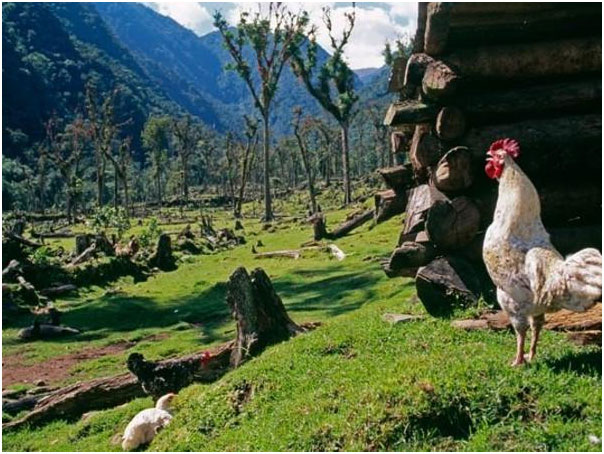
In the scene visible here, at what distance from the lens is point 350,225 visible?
110ft

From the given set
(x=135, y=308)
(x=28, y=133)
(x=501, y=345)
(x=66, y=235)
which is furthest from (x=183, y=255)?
(x=28, y=133)

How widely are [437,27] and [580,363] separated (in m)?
5.94

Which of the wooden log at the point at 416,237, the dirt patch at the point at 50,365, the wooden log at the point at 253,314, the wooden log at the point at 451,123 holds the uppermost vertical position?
the wooden log at the point at 451,123

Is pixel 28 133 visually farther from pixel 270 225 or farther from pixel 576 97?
pixel 576 97

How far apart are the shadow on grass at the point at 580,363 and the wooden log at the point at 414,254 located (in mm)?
3759

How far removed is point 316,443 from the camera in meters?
6.99

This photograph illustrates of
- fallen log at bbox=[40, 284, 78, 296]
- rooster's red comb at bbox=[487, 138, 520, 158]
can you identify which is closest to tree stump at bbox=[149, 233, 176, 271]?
fallen log at bbox=[40, 284, 78, 296]

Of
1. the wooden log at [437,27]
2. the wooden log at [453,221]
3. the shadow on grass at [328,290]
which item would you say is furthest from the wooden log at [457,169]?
the shadow on grass at [328,290]

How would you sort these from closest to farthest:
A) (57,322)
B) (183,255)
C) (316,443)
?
(316,443), (57,322), (183,255)

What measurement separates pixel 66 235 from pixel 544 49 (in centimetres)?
4600

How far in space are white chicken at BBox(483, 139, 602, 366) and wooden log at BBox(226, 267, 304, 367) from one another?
16.9ft

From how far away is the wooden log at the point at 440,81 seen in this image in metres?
10.4

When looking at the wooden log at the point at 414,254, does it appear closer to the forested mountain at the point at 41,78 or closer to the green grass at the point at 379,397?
the green grass at the point at 379,397

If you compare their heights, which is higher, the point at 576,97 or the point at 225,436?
the point at 576,97
